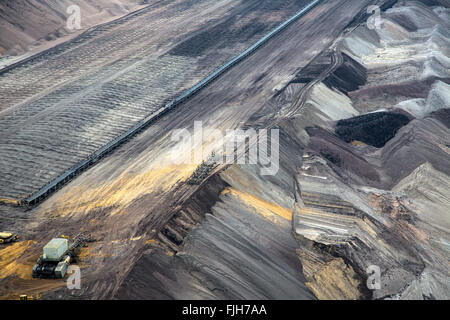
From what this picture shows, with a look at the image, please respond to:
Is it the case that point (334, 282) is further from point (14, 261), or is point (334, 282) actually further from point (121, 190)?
point (14, 261)

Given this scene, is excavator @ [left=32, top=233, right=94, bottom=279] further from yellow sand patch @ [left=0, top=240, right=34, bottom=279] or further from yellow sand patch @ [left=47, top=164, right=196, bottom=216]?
yellow sand patch @ [left=47, top=164, right=196, bottom=216]

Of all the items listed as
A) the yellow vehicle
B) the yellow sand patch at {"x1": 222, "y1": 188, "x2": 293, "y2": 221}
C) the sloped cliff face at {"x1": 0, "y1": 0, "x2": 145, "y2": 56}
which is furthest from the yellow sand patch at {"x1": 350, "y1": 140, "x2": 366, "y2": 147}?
the sloped cliff face at {"x1": 0, "y1": 0, "x2": 145, "y2": 56}

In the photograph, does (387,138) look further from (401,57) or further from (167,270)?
(167,270)

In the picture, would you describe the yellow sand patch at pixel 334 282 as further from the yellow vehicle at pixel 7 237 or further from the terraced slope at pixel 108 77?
the terraced slope at pixel 108 77

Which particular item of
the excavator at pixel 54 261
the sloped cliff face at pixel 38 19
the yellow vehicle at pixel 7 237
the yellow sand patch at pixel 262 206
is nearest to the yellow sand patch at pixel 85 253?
the excavator at pixel 54 261

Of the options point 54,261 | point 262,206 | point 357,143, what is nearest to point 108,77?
point 357,143

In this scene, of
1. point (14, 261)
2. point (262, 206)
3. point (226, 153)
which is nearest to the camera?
point (14, 261)
